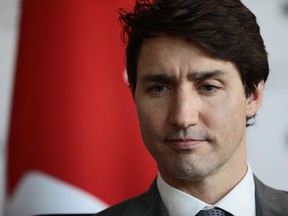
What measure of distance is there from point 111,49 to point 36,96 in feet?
0.77

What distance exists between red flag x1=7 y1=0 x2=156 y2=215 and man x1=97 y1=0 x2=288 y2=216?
0.33 meters

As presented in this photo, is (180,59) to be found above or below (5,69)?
above

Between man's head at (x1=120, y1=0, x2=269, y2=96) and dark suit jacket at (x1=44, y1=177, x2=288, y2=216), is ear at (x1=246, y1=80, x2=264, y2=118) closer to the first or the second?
man's head at (x1=120, y1=0, x2=269, y2=96)

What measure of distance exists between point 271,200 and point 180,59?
347 millimetres

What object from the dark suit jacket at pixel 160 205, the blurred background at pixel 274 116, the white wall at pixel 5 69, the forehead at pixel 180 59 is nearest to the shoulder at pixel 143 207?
the dark suit jacket at pixel 160 205

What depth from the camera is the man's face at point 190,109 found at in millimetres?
990

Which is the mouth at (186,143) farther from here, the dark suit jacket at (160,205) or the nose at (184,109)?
the dark suit jacket at (160,205)

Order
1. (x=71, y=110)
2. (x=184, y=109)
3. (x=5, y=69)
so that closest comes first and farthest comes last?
(x=184, y=109) < (x=71, y=110) < (x=5, y=69)

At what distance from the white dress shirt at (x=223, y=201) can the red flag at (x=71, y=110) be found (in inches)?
14.9

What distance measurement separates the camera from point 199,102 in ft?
3.26

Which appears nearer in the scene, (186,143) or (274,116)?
(186,143)

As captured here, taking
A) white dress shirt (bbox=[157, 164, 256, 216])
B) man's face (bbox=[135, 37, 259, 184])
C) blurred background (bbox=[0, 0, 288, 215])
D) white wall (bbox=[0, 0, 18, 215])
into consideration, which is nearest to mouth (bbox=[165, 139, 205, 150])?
man's face (bbox=[135, 37, 259, 184])

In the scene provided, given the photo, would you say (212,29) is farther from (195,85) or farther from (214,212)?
(214,212)

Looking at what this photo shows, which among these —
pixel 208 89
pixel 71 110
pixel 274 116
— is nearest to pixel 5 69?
pixel 71 110
